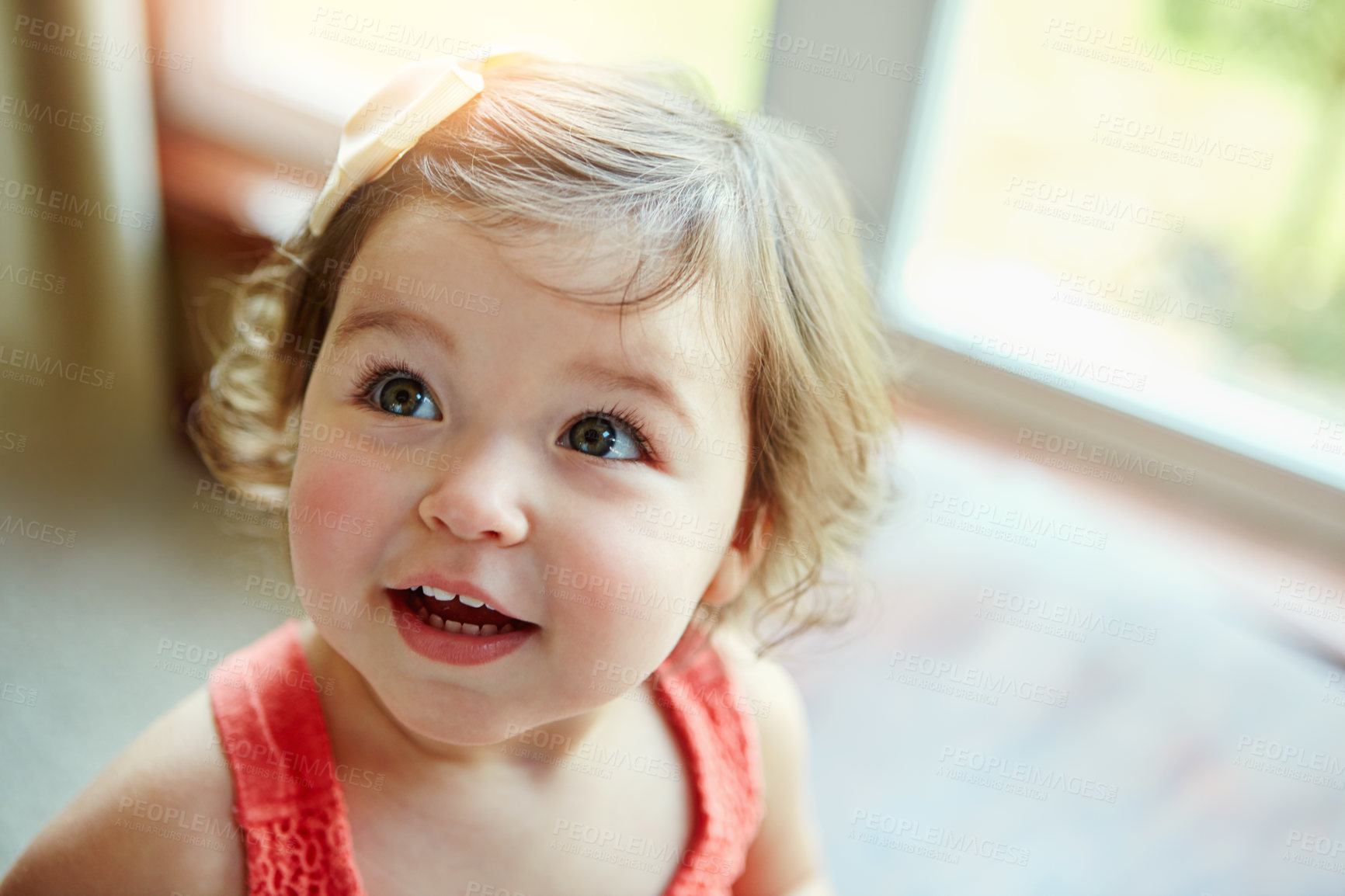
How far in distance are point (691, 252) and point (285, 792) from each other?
0.39 metres

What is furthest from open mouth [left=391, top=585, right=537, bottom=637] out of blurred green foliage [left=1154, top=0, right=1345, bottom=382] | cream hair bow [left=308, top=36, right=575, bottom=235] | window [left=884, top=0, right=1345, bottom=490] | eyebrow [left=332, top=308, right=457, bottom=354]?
blurred green foliage [left=1154, top=0, right=1345, bottom=382]

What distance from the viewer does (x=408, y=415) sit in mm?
615

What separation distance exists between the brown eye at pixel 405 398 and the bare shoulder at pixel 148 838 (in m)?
0.24

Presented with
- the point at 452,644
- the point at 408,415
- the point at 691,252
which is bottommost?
the point at 452,644

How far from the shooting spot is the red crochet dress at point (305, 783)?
653mm

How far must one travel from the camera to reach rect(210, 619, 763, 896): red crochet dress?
2.14ft

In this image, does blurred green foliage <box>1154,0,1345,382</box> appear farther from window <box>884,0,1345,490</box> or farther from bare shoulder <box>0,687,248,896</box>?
bare shoulder <box>0,687,248,896</box>

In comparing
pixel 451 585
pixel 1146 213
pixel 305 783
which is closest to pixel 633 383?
pixel 451 585

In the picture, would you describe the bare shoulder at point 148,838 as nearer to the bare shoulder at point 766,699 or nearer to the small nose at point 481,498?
the small nose at point 481,498

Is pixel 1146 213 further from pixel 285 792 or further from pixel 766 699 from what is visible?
pixel 285 792

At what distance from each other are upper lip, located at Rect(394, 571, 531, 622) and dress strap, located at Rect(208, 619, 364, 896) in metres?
0.17

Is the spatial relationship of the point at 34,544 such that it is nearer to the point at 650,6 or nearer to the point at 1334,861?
the point at 650,6

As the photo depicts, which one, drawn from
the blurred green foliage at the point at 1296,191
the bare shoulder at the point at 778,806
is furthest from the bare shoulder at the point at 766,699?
the blurred green foliage at the point at 1296,191

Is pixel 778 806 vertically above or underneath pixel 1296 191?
underneath
